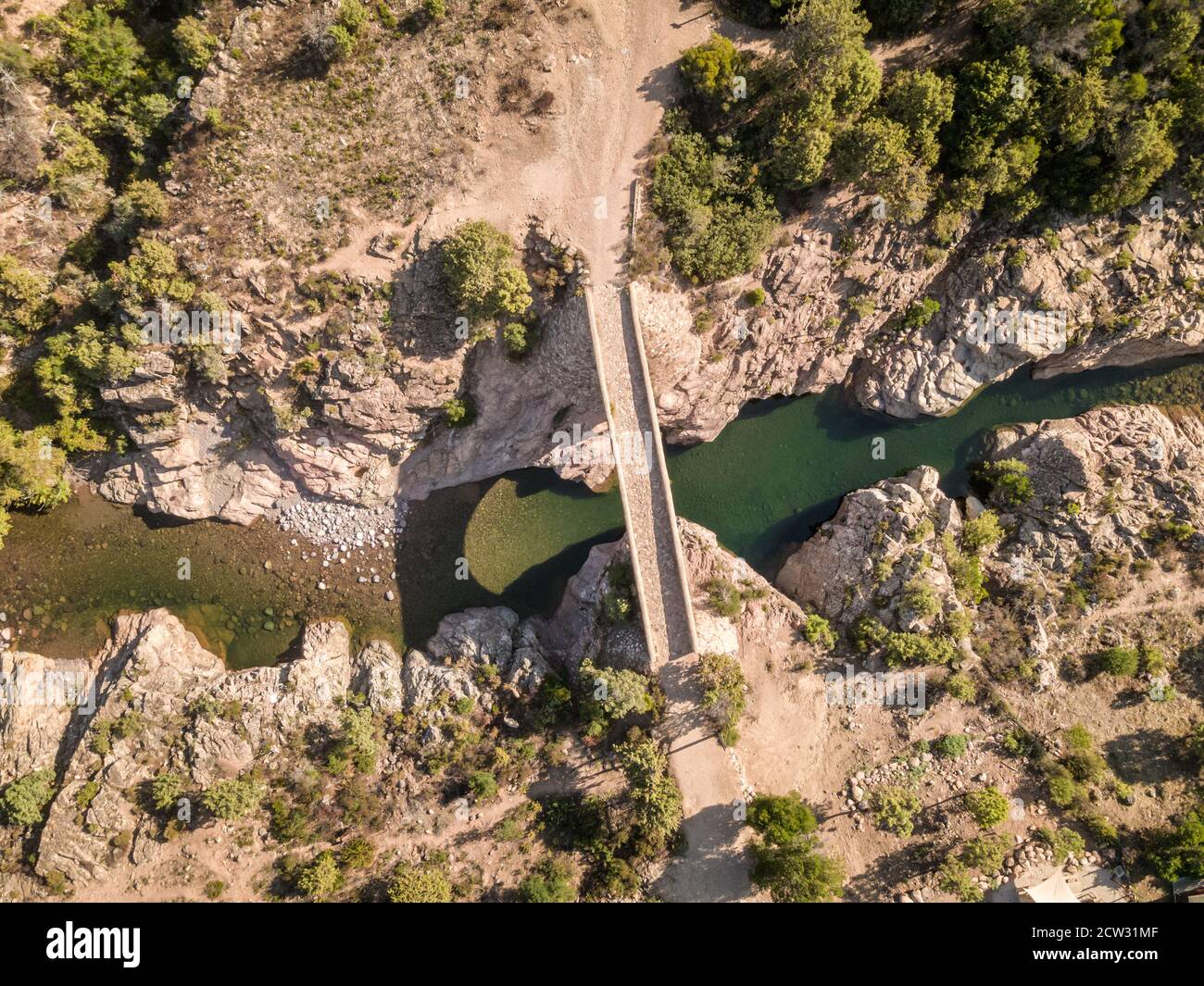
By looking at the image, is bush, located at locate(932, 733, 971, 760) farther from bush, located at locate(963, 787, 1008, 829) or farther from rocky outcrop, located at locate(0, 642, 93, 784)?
rocky outcrop, located at locate(0, 642, 93, 784)

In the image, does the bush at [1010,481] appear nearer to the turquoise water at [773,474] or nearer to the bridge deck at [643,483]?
the turquoise water at [773,474]

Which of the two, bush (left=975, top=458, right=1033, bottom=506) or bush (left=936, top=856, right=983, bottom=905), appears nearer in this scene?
bush (left=936, top=856, right=983, bottom=905)

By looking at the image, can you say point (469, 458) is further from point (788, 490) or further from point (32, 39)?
point (32, 39)

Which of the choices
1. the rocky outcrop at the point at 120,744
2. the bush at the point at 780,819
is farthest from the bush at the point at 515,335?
the bush at the point at 780,819

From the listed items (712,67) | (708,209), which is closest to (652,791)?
(708,209)

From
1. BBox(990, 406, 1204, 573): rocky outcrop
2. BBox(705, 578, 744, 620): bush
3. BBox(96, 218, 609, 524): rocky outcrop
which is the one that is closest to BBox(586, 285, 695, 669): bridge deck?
BBox(96, 218, 609, 524): rocky outcrop

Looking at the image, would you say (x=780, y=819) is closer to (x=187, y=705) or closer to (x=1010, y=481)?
(x=1010, y=481)
